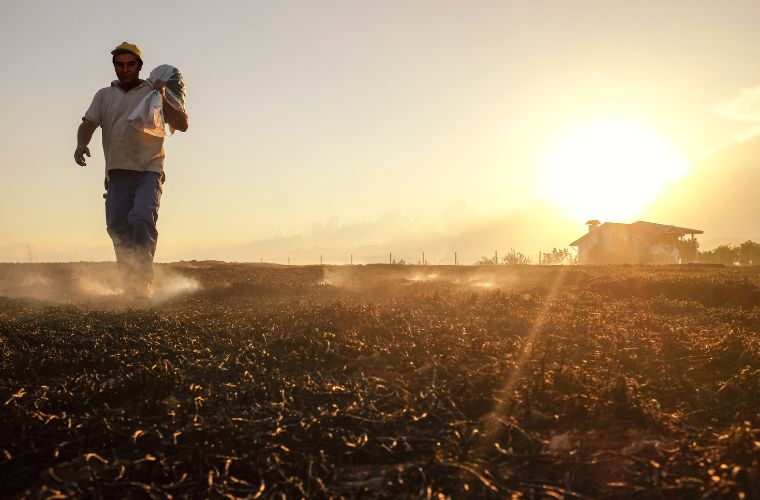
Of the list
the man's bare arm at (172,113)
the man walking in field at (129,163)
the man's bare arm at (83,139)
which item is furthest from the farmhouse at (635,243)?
the man's bare arm at (83,139)

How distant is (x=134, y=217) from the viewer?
7.32 m

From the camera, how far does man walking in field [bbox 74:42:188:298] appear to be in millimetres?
7391

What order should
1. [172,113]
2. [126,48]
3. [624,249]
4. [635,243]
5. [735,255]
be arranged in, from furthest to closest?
[735,255], [624,249], [635,243], [172,113], [126,48]

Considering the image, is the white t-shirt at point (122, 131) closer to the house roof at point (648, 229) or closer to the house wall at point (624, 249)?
the house wall at point (624, 249)

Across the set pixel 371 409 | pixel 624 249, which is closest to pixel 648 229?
pixel 624 249

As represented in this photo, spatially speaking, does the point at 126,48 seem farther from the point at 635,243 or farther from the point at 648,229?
the point at 648,229

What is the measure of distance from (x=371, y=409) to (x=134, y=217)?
6013mm

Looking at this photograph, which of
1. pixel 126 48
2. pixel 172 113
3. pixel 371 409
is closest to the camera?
pixel 371 409

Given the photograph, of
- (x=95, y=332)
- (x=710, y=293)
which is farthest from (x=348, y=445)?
(x=710, y=293)

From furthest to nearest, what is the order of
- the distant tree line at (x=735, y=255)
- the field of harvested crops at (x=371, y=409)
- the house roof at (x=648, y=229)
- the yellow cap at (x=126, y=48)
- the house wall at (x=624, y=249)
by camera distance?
the distant tree line at (x=735, y=255) < the house roof at (x=648, y=229) < the house wall at (x=624, y=249) < the yellow cap at (x=126, y=48) < the field of harvested crops at (x=371, y=409)

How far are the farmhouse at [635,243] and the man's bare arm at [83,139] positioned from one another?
4652 centimetres

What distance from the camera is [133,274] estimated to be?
7.41 meters

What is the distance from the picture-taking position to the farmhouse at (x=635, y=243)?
48312 millimetres

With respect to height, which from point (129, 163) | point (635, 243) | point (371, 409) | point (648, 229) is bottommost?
point (371, 409)
